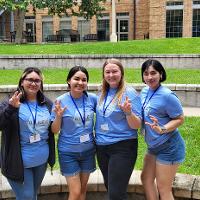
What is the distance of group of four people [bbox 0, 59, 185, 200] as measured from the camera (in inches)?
151

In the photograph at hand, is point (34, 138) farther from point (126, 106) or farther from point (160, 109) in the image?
point (160, 109)

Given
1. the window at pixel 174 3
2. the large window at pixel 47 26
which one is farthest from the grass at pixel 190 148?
the large window at pixel 47 26

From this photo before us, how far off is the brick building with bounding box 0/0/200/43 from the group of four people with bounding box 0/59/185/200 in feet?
90.4

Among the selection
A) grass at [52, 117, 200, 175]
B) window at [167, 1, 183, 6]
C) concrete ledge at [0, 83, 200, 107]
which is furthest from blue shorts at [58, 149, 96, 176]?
window at [167, 1, 183, 6]

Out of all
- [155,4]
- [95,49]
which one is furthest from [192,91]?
[155,4]

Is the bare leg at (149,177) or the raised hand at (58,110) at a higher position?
the raised hand at (58,110)

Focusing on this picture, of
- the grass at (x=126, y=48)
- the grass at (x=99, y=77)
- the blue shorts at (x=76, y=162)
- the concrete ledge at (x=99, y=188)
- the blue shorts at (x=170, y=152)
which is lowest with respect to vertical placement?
the concrete ledge at (x=99, y=188)

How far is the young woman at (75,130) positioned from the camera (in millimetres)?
3990

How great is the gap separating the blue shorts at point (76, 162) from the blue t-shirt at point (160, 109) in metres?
0.63

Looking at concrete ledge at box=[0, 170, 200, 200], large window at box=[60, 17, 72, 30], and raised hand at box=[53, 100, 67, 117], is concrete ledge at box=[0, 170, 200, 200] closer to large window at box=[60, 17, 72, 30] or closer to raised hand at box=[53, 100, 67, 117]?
raised hand at box=[53, 100, 67, 117]

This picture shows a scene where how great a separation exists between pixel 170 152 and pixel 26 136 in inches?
55.1

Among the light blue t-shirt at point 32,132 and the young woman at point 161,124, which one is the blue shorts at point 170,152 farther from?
the light blue t-shirt at point 32,132

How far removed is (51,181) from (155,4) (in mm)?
27754

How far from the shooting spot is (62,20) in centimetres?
3638
